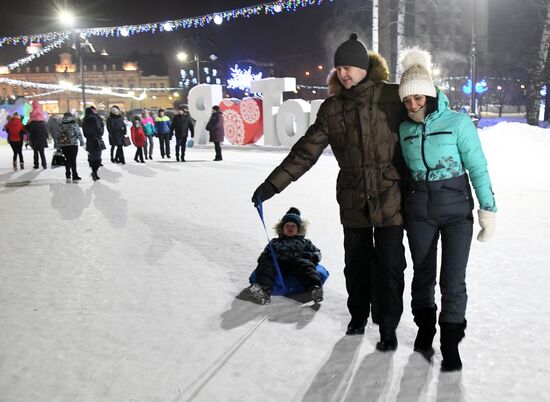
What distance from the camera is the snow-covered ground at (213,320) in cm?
290

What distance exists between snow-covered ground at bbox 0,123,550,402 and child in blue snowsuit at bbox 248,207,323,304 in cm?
13

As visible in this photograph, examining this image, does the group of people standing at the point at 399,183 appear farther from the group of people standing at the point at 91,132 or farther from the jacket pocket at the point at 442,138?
the group of people standing at the point at 91,132

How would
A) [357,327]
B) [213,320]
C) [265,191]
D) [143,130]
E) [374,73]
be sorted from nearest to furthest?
[374,73] → [265,191] → [357,327] → [213,320] → [143,130]

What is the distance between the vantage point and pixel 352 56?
10.2 feet

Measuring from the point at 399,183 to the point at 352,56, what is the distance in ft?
2.54

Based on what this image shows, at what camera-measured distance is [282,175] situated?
136 inches

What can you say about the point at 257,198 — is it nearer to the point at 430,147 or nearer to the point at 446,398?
the point at 430,147

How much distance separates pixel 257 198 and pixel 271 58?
56.7m

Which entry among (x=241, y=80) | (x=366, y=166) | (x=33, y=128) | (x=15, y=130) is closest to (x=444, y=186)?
(x=366, y=166)

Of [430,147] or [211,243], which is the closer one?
[430,147]

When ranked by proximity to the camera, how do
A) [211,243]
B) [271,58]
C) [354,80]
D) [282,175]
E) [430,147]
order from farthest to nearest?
[271,58] < [211,243] < [282,175] < [354,80] < [430,147]

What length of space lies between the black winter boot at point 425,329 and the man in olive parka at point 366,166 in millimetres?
133

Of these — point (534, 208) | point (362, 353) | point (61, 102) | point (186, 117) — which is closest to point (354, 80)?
point (362, 353)

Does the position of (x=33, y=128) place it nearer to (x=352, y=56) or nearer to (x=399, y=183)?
(x=352, y=56)
